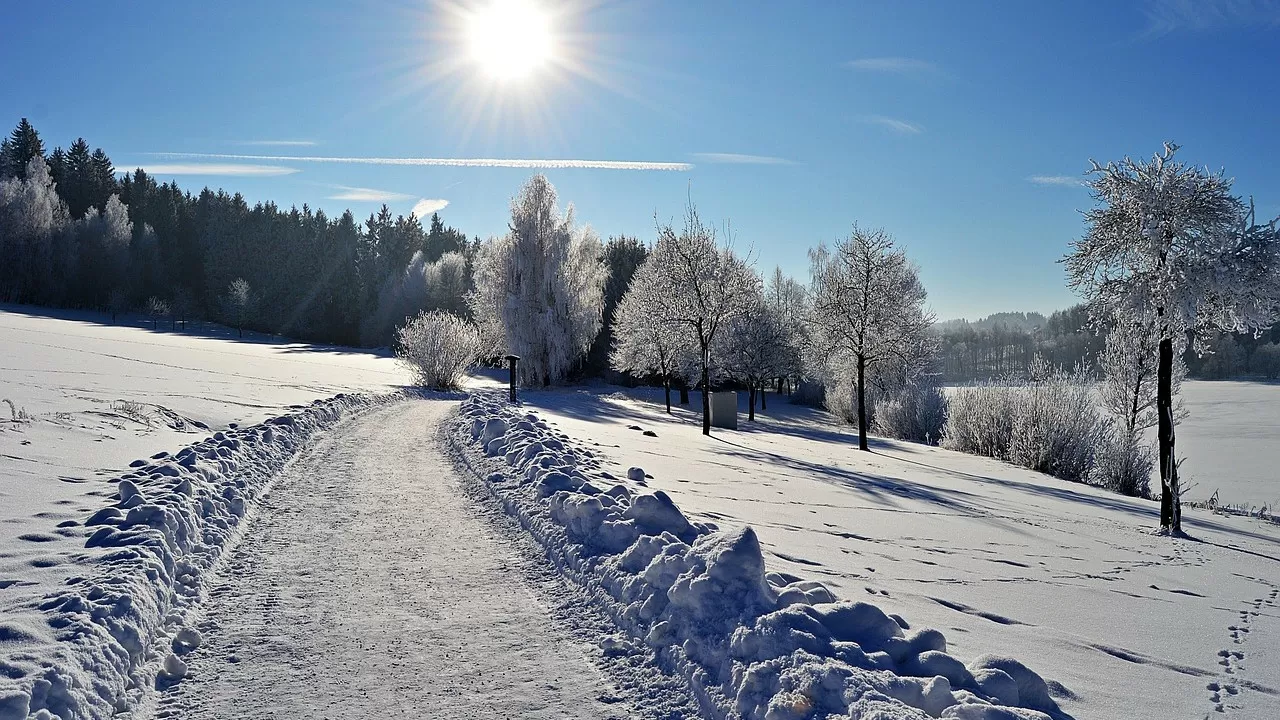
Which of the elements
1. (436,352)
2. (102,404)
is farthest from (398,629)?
(436,352)

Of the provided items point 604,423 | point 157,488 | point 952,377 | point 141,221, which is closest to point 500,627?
point 157,488

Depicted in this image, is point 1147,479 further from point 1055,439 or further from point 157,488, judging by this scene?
point 157,488

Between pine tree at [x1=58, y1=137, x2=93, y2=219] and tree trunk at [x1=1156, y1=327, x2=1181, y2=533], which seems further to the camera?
pine tree at [x1=58, y1=137, x2=93, y2=219]

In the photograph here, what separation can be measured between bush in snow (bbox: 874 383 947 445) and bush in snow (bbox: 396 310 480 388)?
1938 centimetres

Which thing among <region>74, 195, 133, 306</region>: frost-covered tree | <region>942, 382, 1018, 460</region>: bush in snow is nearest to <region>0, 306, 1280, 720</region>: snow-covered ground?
<region>942, 382, 1018, 460</region>: bush in snow

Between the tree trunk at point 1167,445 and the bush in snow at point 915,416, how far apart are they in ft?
55.0

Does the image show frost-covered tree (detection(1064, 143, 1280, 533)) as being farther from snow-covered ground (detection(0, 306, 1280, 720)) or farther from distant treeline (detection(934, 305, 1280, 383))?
distant treeline (detection(934, 305, 1280, 383))

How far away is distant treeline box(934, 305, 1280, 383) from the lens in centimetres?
9188

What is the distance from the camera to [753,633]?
386cm

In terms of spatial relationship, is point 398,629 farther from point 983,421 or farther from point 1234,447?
point 1234,447

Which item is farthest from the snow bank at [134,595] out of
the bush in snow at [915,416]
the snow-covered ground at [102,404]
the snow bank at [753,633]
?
the bush in snow at [915,416]

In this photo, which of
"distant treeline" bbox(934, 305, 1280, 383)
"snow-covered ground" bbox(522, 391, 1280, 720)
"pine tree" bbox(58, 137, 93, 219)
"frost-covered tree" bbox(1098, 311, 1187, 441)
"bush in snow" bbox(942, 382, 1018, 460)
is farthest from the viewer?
"distant treeline" bbox(934, 305, 1280, 383)

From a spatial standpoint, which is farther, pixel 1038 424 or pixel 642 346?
pixel 642 346

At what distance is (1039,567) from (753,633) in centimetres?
487
